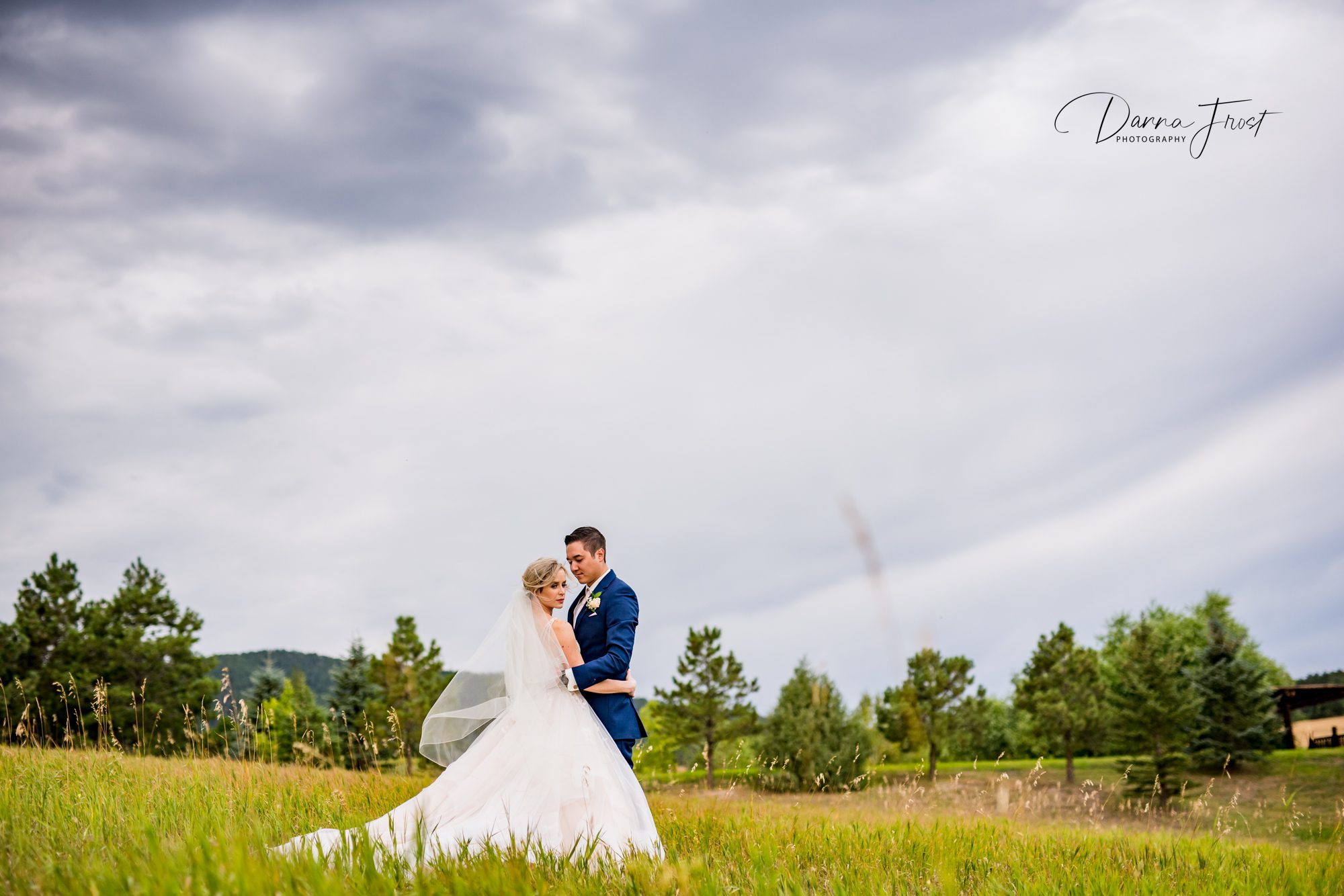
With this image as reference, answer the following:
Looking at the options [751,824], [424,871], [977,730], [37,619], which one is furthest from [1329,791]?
[37,619]

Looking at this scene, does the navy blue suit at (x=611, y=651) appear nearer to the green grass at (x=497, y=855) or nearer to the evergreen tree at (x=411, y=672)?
the green grass at (x=497, y=855)

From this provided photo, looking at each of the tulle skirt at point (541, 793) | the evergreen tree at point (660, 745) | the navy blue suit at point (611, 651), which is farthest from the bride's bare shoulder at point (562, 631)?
the evergreen tree at point (660, 745)

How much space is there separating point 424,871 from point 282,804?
136 inches

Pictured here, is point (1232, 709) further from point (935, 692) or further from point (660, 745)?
point (660, 745)

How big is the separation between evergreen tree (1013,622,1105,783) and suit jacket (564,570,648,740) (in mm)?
30067

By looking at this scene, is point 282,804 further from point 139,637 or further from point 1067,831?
point 139,637

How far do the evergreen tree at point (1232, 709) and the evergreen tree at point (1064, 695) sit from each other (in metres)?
4.35

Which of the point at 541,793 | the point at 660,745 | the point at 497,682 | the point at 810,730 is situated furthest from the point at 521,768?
the point at 660,745

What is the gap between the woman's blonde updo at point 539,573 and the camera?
6.80m

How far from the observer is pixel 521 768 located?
20.6 ft

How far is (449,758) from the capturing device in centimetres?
676

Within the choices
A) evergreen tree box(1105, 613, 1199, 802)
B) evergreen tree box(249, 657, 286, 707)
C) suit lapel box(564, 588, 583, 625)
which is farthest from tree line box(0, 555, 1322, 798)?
suit lapel box(564, 588, 583, 625)

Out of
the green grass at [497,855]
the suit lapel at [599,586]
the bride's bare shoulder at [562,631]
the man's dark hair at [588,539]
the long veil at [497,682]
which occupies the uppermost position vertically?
the man's dark hair at [588,539]

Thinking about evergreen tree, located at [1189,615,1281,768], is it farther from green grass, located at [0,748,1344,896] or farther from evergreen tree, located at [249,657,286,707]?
evergreen tree, located at [249,657,286,707]
